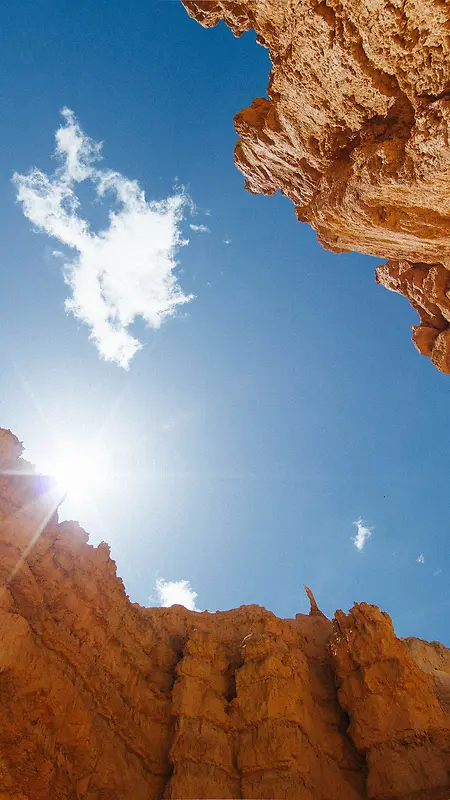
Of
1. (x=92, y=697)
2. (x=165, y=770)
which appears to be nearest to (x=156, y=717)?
(x=165, y=770)

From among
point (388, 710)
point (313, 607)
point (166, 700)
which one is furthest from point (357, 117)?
point (313, 607)

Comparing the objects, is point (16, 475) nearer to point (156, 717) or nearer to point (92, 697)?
point (92, 697)

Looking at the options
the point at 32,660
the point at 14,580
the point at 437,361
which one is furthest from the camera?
the point at 14,580

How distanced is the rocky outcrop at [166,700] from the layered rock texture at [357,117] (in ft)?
52.9

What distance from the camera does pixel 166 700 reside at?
799 inches

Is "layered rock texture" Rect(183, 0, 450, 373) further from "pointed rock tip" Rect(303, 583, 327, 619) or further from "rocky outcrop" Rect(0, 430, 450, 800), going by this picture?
"pointed rock tip" Rect(303, 583, 327, 619)

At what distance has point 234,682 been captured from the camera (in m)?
22.2

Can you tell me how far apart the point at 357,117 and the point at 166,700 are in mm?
24646

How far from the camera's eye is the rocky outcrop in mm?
14398

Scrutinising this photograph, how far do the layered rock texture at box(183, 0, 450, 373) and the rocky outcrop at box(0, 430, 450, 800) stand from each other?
16.1 meters

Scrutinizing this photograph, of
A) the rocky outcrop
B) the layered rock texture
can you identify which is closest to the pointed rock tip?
the rocky outcrop

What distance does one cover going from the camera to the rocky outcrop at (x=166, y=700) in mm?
14398

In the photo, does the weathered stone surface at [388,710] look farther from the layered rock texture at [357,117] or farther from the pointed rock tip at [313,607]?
the layered rock texture at [357,117]

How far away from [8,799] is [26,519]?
9.69 meters
